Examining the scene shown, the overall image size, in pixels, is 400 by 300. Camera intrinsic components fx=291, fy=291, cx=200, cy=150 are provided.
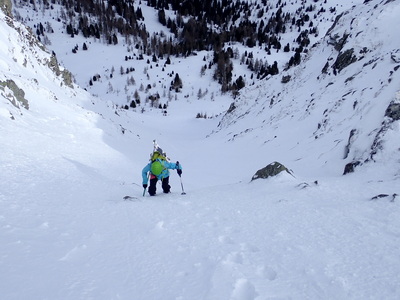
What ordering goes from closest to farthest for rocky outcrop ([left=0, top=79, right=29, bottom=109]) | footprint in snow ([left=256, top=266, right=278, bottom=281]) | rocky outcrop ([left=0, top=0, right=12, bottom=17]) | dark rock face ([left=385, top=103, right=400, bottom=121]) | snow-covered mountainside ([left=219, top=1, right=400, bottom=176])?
1. footprint in snow ([left=256, top=266, right=278, bottom=281])
2. dark rock face ([left=385, top=103, right=400, bottom=121])
3. snow-covered mountainside ([left=219, top=1, right=400, bottom=176])
4. rocky outcrop ([left=0, top=79, right=29, bottom=109])
5. rocky outcrop ([left=0, top=0, right=12, bottom=17])

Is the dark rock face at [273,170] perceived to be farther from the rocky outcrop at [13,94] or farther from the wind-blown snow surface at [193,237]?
the rocky outcrop at [13,94]

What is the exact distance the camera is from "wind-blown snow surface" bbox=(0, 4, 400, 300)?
3.59m

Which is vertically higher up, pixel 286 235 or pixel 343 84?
pixel 343 84

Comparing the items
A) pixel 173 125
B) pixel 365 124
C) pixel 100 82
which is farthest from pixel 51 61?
pixel 100 82

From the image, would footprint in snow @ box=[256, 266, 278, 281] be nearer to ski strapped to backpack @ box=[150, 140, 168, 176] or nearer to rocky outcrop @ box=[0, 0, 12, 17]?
ski strapped to backpack @ box=[150, 140, 168, 176]

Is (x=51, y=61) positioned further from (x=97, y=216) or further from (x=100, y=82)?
(x=100, y=82)

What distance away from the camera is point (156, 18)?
117438 millimetres

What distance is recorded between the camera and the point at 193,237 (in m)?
5.22

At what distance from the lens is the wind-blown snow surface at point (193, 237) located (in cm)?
359

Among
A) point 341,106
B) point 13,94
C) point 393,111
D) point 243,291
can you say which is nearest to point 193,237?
point 243,291

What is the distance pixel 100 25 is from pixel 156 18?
27.3m

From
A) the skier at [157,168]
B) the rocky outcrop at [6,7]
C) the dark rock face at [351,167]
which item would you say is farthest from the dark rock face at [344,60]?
the rocky outcrop at [6,7]

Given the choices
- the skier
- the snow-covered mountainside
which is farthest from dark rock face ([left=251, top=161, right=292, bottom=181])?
the skier

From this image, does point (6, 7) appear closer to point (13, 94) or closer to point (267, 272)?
point (13, 94)
